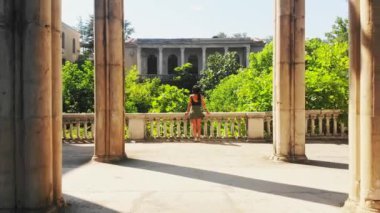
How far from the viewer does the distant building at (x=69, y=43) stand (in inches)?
1758

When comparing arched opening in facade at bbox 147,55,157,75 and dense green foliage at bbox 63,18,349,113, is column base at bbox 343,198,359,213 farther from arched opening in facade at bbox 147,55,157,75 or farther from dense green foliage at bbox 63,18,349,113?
arched opening in facade at bbox 147,55,157,75

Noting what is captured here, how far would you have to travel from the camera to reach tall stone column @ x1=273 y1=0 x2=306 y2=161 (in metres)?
7.90

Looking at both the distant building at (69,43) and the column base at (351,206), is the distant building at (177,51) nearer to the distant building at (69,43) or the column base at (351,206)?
the distant building at (69,43)

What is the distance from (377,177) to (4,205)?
390 cm

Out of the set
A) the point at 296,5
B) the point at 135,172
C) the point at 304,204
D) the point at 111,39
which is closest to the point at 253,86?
the point at 296,5

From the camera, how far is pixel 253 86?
525 inches

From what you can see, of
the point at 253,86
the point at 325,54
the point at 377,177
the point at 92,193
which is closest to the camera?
the point at 377,177

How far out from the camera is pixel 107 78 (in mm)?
8055

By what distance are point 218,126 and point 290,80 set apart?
401cm

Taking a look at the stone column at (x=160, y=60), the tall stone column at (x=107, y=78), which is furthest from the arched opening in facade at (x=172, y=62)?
the tall stone column at (x=107, y=78)

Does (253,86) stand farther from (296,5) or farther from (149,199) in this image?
(149,199)

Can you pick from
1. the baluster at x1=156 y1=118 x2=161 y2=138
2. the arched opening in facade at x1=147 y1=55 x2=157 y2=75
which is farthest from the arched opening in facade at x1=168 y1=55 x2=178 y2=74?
the baluster at x1=156 y1=118 x2=161 y2=138

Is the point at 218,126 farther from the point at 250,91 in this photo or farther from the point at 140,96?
the point at 140,96

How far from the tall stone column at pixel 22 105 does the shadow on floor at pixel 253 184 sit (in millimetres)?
2896
